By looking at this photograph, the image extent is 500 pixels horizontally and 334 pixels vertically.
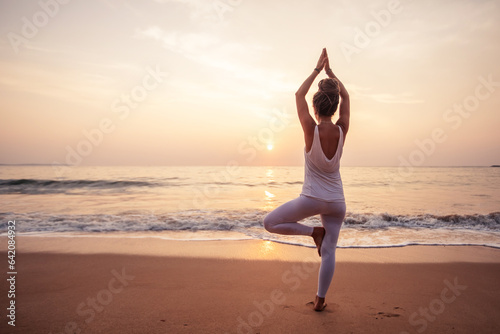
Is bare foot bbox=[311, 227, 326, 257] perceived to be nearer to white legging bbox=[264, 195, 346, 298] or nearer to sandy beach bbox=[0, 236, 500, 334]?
white legging bbox=[264, 195, 346, 298]

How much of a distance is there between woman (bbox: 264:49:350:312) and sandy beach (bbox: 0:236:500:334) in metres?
0.94

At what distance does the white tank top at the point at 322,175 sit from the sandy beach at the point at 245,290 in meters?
1.23

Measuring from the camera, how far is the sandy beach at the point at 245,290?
9.02 ft

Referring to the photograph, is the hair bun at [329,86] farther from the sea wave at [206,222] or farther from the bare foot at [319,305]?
the sea wave at [206,222]

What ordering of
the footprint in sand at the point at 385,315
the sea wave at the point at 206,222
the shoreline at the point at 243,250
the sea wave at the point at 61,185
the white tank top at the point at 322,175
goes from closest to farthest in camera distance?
1. the white tank top at the point at 322,175
2. the footprint in sand at the point at 385,315
3. the shoreline at the point at 243,250
4. the sea wave at the point at 206,222
5. the sea wave at the point at 61,185

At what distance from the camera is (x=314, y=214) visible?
2.78 metres

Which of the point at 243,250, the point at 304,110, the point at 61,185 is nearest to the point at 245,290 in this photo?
the point at 243,250

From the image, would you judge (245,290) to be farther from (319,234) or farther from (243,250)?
(243,250)

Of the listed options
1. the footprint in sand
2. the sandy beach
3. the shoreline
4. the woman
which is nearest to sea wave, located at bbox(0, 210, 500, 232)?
the shoreline

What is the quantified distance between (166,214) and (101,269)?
5.74m

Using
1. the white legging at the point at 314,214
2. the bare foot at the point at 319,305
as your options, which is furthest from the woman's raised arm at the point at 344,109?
the bare foot at the point at 319,305

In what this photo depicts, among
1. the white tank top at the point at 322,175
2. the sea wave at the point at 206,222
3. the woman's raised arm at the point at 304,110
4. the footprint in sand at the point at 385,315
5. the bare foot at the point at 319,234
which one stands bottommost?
the sea wave at the point at 206,222

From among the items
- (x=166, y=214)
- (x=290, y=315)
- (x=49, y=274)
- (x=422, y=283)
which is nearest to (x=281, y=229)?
(x=290, y=315)

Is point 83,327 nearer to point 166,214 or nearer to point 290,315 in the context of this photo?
point 290,315
